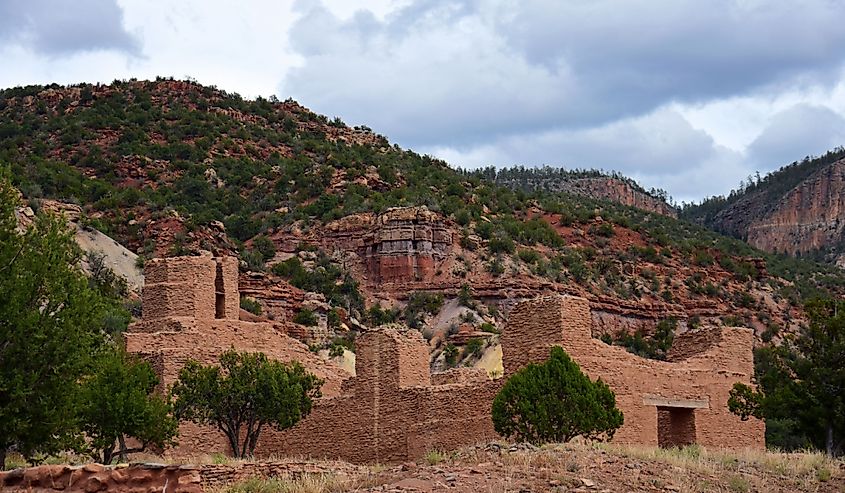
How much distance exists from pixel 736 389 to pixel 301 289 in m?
41.4

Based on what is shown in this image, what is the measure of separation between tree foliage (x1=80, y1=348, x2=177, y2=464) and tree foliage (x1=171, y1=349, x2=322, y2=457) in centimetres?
118

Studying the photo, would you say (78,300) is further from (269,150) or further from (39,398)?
(269,150)

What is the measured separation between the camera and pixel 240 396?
30.7 meters

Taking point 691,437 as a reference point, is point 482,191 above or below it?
above

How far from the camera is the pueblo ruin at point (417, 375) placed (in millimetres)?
30031

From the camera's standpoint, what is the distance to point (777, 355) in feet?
106

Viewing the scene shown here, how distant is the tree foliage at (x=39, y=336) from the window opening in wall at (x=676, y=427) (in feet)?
48.8

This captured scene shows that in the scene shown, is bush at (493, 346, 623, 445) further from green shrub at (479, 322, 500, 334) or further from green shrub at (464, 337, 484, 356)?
green shrub at (479, 322, 500, 334)

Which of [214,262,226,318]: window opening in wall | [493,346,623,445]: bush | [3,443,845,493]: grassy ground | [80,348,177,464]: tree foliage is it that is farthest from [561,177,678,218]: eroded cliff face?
[3,443,845,493]: grassy ground

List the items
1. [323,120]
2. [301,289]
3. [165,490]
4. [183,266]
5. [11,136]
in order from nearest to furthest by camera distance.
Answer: [165,490] < [183,266] < [301,289] < [11,136] < [323,120]

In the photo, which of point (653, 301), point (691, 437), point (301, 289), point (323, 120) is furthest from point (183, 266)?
point (323, 120)

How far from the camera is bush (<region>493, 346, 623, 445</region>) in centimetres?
2745

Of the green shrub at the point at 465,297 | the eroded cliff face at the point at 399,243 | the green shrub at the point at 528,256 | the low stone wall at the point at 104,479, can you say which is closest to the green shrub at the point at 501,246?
the green shrub at the point at 528,256

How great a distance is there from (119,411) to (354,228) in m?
50.6
